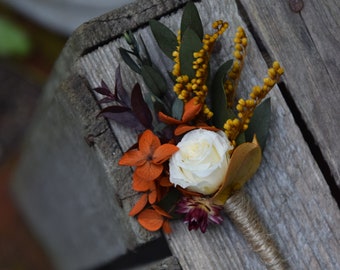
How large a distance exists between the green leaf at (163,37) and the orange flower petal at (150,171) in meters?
0.21

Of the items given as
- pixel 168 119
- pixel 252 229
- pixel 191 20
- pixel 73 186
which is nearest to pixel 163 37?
pixel 191 20

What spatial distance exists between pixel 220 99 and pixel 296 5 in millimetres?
256

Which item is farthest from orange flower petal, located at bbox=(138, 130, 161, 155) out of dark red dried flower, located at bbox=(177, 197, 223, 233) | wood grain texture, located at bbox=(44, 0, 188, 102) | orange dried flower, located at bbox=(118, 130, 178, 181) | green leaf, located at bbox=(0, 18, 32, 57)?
green leaf, located at bbox=(0, 18, 32, 57)

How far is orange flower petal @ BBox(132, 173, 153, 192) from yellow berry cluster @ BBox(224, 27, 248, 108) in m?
0.21

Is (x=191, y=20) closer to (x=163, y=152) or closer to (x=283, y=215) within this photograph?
(x=163, y=152)

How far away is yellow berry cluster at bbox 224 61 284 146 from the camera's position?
1.07 meters

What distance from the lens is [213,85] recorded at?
114 centimetres

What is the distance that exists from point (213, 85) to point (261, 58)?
0.12m

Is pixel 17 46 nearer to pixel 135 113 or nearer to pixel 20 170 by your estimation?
pixel 20 170

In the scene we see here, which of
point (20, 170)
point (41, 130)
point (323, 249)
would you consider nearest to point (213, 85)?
point (323, 249)

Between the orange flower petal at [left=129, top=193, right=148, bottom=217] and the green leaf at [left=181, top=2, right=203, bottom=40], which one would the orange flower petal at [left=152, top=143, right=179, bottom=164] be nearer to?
the orange flower petal at [left=129, top=193, right=148, bottom=217]

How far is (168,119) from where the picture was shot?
42.9 inches

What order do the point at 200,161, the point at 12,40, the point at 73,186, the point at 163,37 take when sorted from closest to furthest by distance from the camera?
the point at 200,161
the point at 163,37
the point at 73,186
the point at 12,40

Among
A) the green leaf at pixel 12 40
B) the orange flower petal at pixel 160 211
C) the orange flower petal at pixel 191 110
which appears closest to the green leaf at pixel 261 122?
the orange flower petal at pixel 191 110
